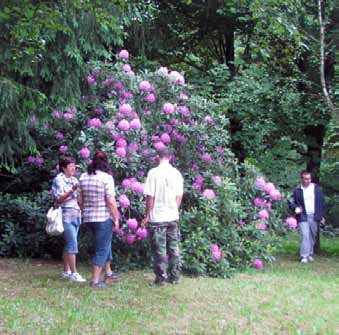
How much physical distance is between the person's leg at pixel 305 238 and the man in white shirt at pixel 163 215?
505cm

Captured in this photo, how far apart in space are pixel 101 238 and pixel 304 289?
2.83 metres

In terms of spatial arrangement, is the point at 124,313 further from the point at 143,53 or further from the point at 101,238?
the point at 143,53

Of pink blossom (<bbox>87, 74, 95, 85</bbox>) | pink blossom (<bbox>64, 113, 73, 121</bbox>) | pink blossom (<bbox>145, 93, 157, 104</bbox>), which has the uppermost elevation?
pink blossom (<bbox>87, 74, 95, 85</bbox>)

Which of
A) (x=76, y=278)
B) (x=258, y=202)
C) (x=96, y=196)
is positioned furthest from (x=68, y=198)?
(x=258, y=202)

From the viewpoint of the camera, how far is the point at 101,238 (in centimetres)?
755

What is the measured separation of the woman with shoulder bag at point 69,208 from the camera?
8.18m

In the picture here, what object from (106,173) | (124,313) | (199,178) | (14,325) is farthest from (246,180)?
(14,325)

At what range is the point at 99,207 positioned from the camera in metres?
7.55

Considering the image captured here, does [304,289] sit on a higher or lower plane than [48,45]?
lower

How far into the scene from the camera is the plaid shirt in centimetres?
754

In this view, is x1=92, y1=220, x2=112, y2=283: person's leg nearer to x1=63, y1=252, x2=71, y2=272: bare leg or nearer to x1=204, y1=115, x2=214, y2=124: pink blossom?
x1=63, y1=252, x2=71, y2=272: bare leg

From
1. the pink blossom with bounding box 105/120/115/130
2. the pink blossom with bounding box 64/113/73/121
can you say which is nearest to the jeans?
the pink blossom with bounding box 105/120/115/130

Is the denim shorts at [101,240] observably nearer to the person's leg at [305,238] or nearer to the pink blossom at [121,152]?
the pink blossom at [121,152]

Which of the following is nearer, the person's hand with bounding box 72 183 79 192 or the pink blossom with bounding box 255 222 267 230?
the person's hand with bounding box 72 183 79 192
